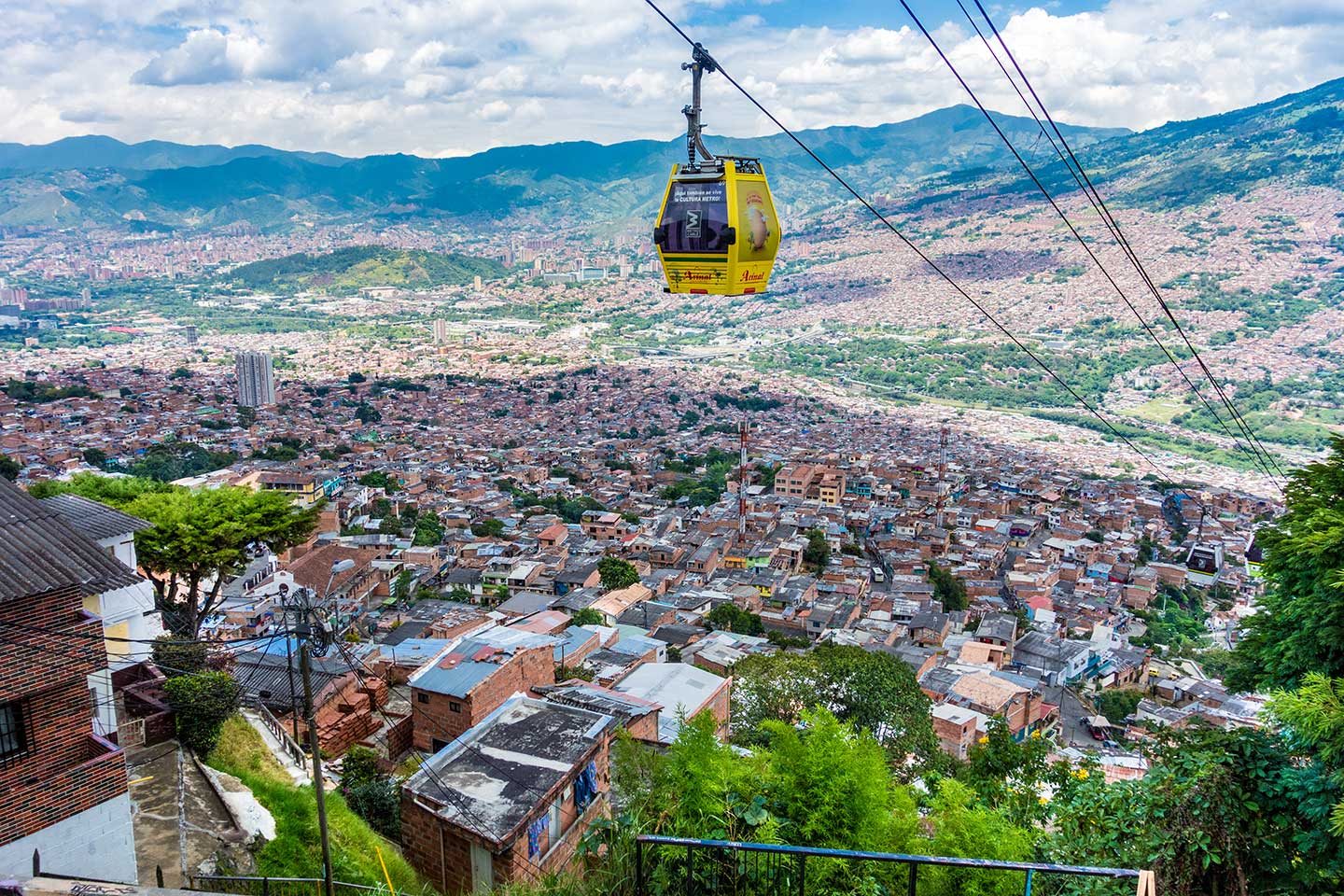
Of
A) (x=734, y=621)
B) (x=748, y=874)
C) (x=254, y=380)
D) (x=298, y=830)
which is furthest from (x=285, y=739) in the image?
(x=254, y=380)

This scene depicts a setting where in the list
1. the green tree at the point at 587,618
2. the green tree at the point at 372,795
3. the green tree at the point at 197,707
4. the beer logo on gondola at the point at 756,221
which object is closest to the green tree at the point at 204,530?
the green tree at the point at 197,707

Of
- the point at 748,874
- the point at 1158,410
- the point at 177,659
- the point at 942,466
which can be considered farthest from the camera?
the point at 1158,410

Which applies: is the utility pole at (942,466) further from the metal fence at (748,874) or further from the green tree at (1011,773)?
the metal fence at (748,874)

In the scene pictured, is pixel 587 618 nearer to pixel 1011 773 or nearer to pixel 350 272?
pixel 1011 773

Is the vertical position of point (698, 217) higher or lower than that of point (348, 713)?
higher

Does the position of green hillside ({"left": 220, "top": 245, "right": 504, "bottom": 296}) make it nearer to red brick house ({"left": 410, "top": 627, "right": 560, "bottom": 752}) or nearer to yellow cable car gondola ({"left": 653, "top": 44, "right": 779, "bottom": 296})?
red brick house ({"left": 410, "top": 627, "right": 560, "bottom": 752})

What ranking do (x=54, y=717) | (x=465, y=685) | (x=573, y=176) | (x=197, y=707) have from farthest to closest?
(x=573, y=176)
(x=465, y=685)
(x=197, y=707)
(x=54, y=717)

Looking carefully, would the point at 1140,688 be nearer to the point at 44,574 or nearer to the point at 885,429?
the point at 44,574

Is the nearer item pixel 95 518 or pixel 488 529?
pixel 95 518
